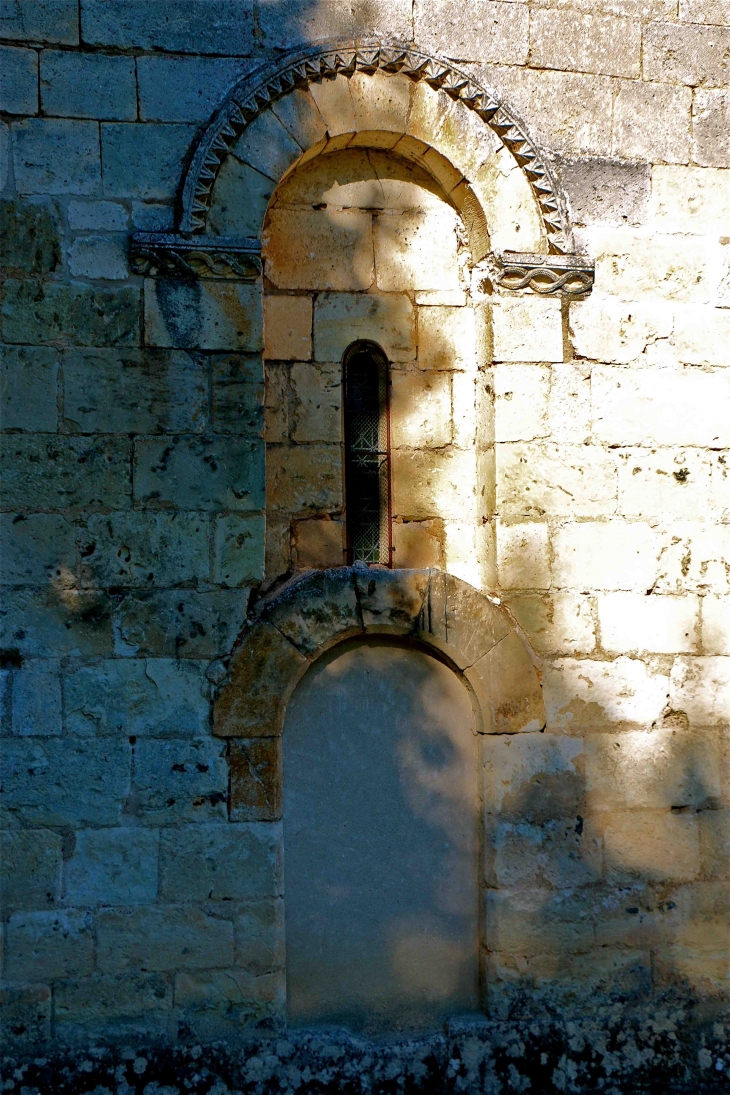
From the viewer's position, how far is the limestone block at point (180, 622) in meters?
4.37

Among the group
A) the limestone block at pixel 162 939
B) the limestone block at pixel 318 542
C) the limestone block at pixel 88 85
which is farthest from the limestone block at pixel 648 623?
the limestone block at pixel 88 85

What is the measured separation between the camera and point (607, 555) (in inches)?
185

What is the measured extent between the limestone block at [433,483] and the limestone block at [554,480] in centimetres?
28

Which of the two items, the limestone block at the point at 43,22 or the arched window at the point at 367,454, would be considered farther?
the arched window at the point at 367,454

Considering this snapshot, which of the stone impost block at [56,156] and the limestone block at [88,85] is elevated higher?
the limestone block at [88,85]

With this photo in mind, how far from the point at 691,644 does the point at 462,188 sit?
7.42 feet

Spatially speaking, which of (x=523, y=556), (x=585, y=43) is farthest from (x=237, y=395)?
(x=585, y=43)

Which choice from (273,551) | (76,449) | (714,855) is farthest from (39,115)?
(714,855)

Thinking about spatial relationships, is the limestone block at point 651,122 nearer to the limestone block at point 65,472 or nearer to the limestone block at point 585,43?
the limestone block at point 585,43

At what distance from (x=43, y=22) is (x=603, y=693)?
3.64m

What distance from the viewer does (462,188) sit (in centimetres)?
477

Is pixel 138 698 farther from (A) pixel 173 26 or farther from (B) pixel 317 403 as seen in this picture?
Answer: (A) pixel 173 26

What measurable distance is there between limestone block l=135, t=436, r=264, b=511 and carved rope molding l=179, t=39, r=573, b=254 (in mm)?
883

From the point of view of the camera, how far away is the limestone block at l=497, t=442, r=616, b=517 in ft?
15.3
